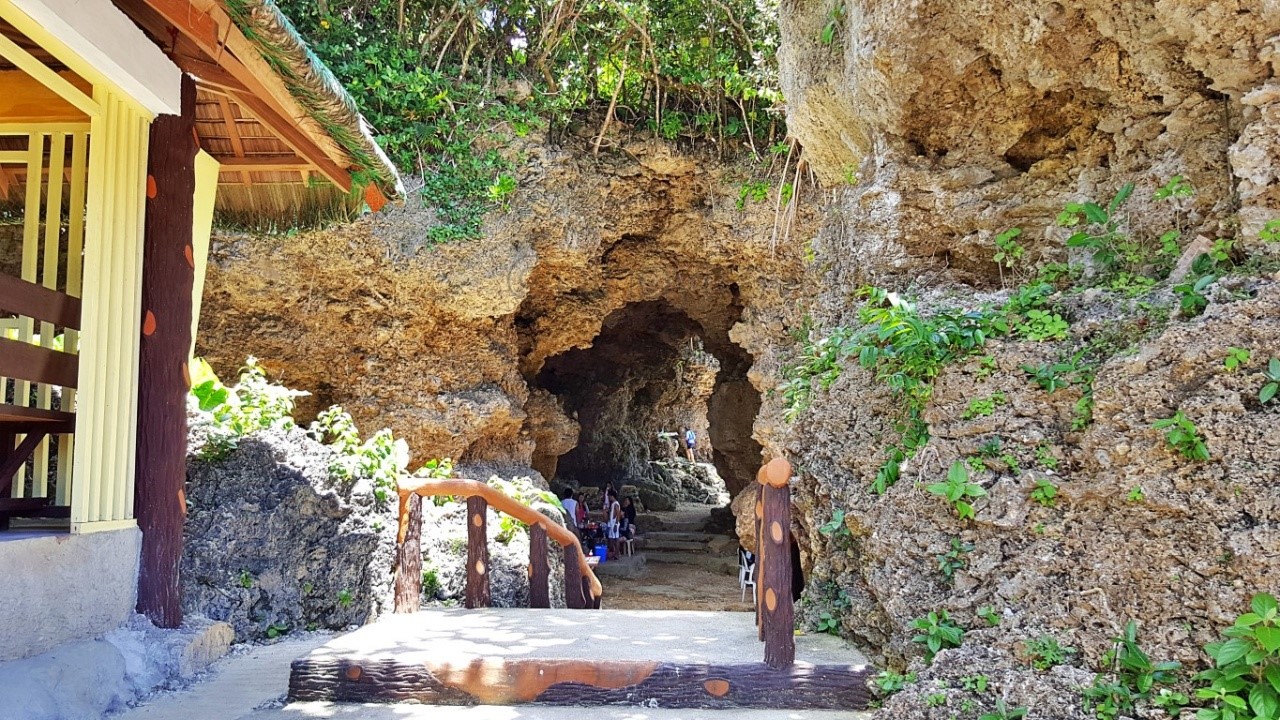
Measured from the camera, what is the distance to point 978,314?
394cm

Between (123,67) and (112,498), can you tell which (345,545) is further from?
(123,67)

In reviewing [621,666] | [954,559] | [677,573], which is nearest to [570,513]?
[677,573]

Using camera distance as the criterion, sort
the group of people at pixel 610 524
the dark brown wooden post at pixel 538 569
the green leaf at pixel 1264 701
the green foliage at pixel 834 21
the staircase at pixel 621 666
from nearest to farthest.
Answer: the green leaf at pixel 1264 701
the staircase at pixel 621 666
the green foliage at pixel 834 21
the dark brown wooden post at pixel 538 569
the group of people at pixel 610 524

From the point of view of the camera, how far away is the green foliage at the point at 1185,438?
9.63 ft

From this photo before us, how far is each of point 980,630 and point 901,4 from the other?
3514 mm

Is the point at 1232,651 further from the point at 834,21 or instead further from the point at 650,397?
the point at 650,397

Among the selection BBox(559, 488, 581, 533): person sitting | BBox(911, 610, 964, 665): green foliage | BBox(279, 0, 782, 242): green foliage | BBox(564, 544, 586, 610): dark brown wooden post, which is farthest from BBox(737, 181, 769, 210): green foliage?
BBox(911, 610, 964, 665): green foliage

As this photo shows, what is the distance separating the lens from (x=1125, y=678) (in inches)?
114

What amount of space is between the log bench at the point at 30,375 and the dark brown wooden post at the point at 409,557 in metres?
1.91

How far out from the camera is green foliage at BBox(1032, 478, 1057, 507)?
10.8ft

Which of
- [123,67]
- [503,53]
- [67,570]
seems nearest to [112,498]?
[67,570]

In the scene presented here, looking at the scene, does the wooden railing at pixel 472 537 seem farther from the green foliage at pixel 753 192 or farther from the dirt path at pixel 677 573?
the green foliage at pixel 753 192

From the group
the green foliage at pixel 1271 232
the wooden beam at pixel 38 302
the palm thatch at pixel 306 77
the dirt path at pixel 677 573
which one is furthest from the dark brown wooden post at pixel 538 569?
the green foliage at pixel 1271 232

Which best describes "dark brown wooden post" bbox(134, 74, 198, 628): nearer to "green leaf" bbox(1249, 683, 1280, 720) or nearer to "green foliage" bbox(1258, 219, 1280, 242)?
"green leaf" bbox(1249, 683, 1280, 720)
